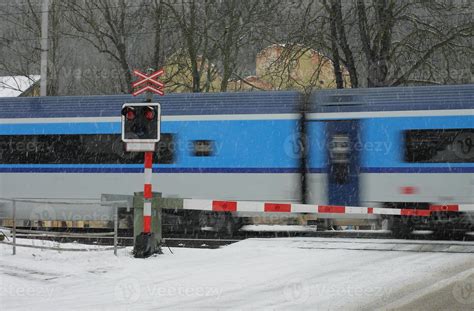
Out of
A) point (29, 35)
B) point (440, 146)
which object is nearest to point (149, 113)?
point (440, 146)

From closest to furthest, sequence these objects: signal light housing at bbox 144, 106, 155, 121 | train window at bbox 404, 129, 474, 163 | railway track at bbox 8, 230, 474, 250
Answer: signal light housing at bbox 144, 106, 155, 121
railway track at bbox 8, 230, 474, 250
train window at bbox 404, 129, 474, 163

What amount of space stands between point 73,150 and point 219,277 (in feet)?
32.4

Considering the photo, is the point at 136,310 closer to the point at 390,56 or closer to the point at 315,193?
the point at 315,193

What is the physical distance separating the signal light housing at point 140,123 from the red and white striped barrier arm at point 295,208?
134 cm

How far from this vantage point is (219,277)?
9492mm

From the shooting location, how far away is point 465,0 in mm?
24250

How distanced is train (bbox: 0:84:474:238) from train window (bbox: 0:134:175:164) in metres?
0.03

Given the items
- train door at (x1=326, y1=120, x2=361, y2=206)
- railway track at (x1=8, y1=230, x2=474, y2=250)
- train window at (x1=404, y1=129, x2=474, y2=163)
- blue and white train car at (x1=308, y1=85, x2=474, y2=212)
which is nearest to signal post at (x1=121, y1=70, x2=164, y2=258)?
railway track at (x1=8, y1=230, x2=474, y2=250)

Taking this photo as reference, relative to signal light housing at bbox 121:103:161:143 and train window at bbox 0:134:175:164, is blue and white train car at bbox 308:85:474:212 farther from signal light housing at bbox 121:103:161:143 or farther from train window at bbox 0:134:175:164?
signal light housing at bbox 121:103:161:143

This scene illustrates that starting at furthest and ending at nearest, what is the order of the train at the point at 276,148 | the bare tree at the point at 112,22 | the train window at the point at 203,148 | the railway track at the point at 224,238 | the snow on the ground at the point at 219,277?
the bare tree at the point at 112,22 → the train window at the point at 203,148 → the train at the point at 276,148 → the railway track at the point at 224,238 → the snow on the ground at the point at 219,277

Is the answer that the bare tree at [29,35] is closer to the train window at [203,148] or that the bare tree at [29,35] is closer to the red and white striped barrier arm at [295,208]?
the train window at [203,148]

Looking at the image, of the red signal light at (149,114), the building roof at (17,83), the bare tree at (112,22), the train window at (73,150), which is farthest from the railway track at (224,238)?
the building roof at (17,83)

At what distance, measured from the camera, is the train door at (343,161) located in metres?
16.6

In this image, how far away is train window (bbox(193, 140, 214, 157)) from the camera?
17297 millimetres
